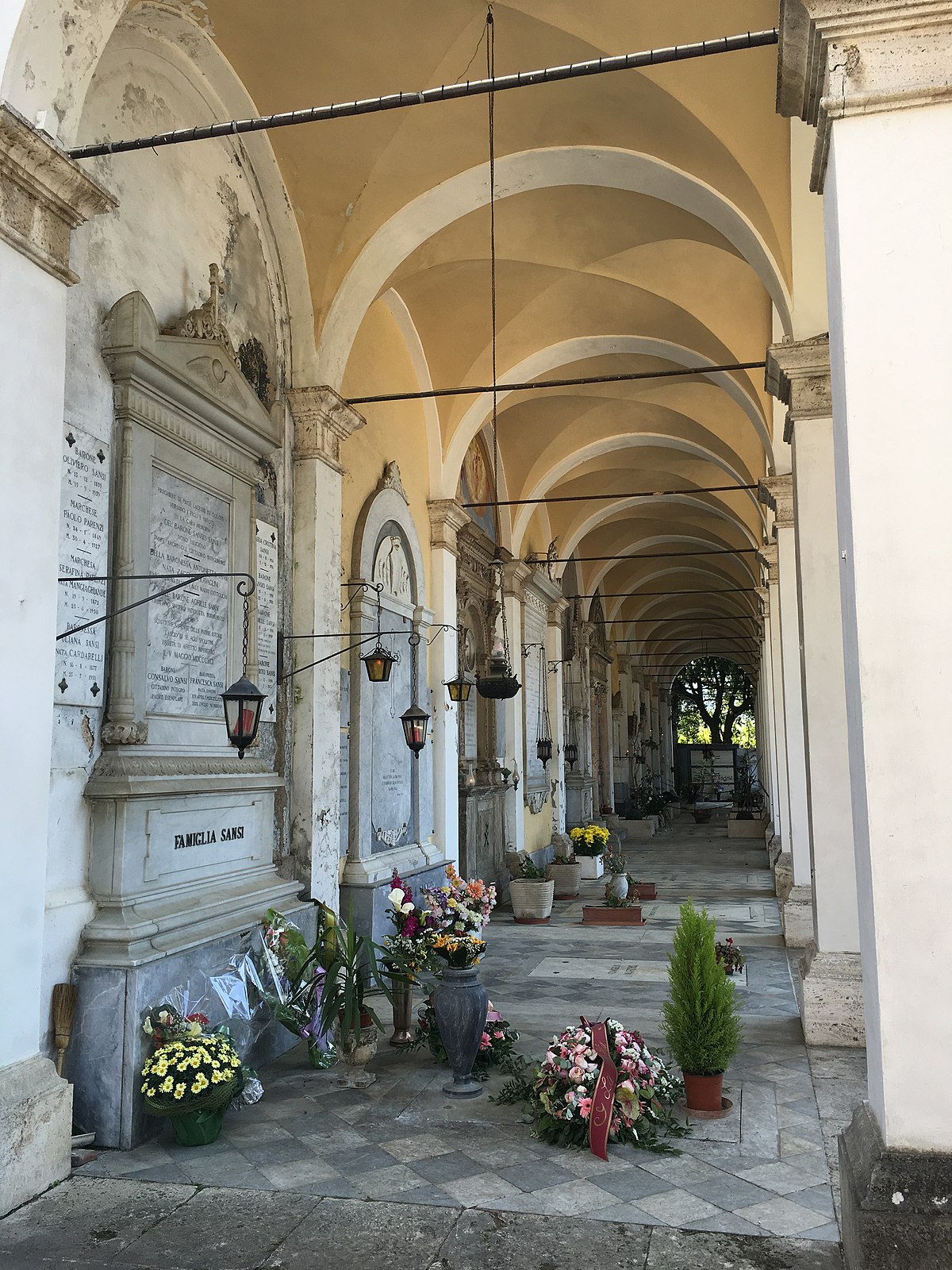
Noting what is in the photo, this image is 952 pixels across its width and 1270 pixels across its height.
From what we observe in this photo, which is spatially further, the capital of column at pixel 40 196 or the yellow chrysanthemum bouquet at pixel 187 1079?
the yellow chrysanthemum bouquet at pixel 187 1079

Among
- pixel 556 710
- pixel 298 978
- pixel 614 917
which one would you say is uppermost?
pixel 556 710

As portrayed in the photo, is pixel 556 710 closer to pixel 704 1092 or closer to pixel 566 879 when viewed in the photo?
pixel 566 879

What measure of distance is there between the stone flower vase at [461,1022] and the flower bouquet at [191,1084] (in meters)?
1.19

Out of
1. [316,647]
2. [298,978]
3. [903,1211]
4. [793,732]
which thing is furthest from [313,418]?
[903,1211]

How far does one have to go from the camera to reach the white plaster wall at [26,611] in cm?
423

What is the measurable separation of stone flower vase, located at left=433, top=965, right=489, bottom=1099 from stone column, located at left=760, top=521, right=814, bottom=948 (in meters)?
4.47

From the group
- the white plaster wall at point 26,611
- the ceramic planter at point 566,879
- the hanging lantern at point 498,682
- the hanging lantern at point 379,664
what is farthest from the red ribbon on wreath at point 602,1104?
the ceramic planter at point 566,879

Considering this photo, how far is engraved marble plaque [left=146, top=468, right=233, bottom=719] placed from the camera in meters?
5.70

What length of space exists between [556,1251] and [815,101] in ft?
14.1

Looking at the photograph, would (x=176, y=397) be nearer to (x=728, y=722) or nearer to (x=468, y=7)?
(x=468, y=7)

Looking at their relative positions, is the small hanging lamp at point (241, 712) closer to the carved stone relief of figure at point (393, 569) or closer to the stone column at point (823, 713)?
the stone column at point (823, 713)

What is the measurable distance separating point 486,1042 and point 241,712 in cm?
257

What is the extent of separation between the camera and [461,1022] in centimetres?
555

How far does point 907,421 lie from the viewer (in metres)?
3.11
